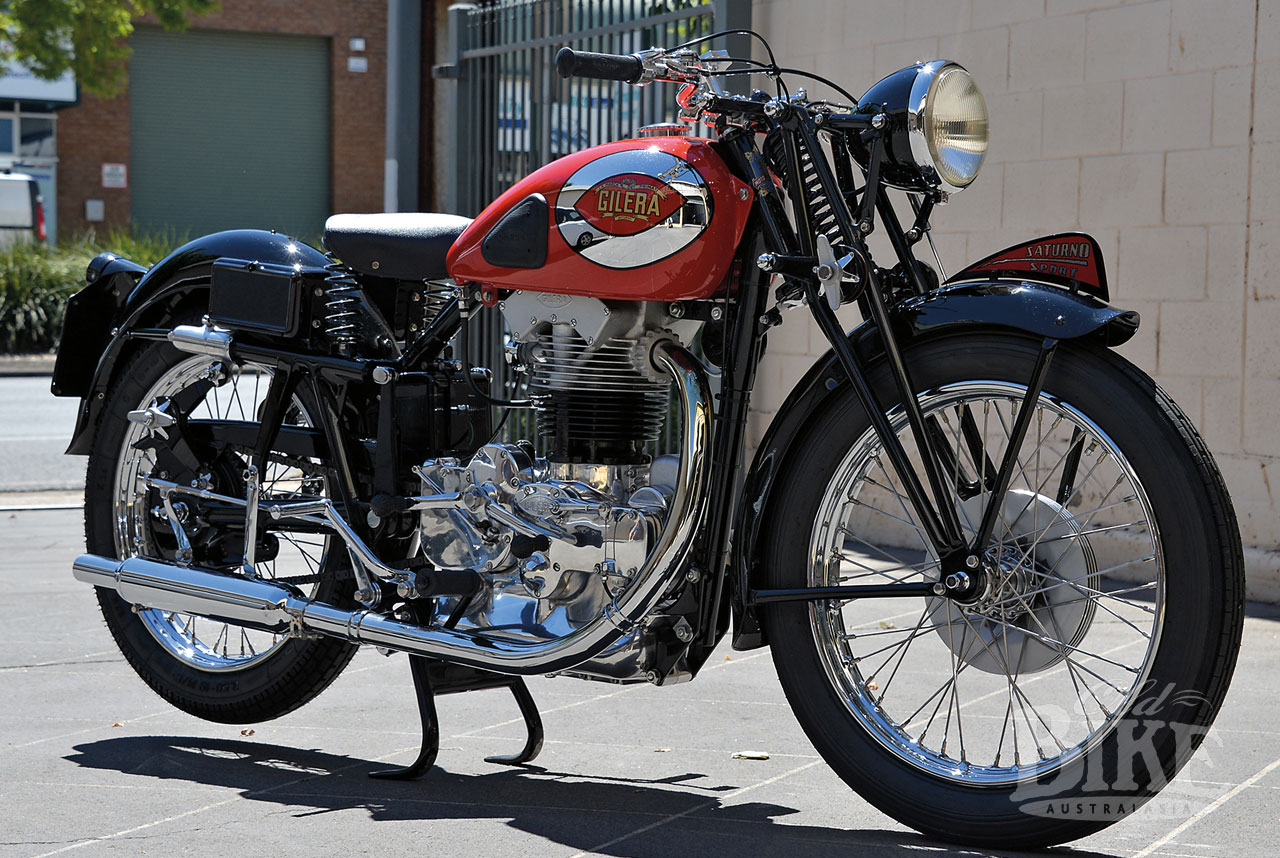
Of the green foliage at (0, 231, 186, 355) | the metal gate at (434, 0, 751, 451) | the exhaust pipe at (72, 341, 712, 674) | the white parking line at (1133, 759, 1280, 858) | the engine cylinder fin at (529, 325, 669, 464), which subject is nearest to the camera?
the white parking line at (1133, 759, 1280, 858)

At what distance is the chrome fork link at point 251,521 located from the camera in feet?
12.5

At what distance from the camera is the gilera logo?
3.18 metres

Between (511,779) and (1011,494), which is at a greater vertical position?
(1011,494)

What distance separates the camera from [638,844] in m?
3.02

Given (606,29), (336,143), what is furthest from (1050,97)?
(336,143)

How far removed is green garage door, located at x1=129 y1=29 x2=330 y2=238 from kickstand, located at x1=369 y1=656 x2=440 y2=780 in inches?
917

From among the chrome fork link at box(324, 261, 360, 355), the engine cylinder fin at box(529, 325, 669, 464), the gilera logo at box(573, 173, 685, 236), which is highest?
the gilera logo at box(573, 173, 685, 236)

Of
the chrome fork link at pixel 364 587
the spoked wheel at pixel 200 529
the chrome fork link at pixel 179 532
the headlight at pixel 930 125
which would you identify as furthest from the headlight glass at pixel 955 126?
the chrome fork link at pixel 179 532

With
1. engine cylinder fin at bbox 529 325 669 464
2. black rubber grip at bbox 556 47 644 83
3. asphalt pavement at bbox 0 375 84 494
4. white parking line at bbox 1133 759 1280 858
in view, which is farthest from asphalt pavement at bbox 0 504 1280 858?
asphalt pavement at bbox 0 375 84 494

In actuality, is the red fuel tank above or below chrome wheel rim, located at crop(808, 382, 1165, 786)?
above

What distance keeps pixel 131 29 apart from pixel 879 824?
69.9ft

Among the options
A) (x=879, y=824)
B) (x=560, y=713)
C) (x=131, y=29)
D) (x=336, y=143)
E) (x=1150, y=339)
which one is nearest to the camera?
(x=879, y=824)

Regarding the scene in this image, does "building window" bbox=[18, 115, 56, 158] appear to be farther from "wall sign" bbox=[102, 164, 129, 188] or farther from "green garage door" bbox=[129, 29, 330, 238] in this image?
"green garage door" bbox=[129, 29, 330, 238]

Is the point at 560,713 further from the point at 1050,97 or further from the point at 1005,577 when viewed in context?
the point at 1050,97
